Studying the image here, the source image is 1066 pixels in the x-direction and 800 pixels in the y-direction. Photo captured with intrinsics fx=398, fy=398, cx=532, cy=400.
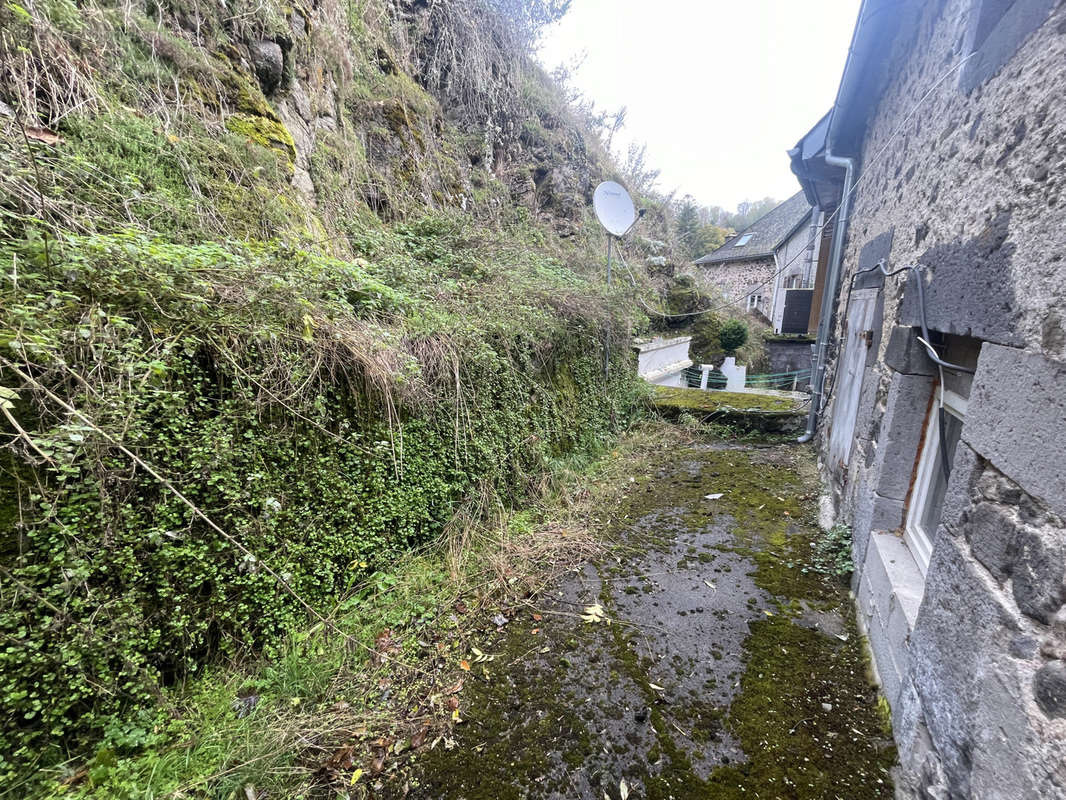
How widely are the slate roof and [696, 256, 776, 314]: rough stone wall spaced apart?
30 cm

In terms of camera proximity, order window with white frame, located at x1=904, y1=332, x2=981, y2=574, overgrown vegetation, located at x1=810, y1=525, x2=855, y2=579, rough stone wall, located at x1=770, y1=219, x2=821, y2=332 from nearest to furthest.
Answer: window with white frame, located at x1=904, y1=332, x2=981, y2=574
overgrown vegetation, located at x1=810, y1=525, x2=855, y2=579
rough stone wall, located at x1=770, y1=219, x2=821, y2=332

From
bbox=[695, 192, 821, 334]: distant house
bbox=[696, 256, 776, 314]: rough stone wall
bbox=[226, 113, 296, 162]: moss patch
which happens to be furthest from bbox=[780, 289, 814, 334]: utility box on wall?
bbox=[226, 113, 296, 162]: moss patch

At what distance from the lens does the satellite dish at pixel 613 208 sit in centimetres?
592

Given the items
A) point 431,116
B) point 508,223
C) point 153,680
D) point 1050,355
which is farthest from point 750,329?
point 153,680

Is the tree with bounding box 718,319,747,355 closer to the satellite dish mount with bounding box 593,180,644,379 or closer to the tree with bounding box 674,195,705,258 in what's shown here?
the satellite dish mount with bounding box 593,180,644,379

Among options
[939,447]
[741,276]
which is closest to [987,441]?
[939,447]

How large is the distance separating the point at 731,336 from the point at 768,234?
9.00 meters

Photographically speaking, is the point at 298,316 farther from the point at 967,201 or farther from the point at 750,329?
the point at 750,329

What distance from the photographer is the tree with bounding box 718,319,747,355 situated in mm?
12648

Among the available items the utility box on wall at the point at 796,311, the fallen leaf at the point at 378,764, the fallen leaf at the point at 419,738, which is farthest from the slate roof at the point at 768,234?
the fallen leaf at the point at 378,764

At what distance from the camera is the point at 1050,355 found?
3.57 ft

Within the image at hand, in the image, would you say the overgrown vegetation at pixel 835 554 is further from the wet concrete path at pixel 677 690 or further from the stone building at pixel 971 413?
the stone building at pixel 971 413

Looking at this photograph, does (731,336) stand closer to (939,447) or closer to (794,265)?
(794,265)

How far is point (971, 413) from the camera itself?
4.83 ft
